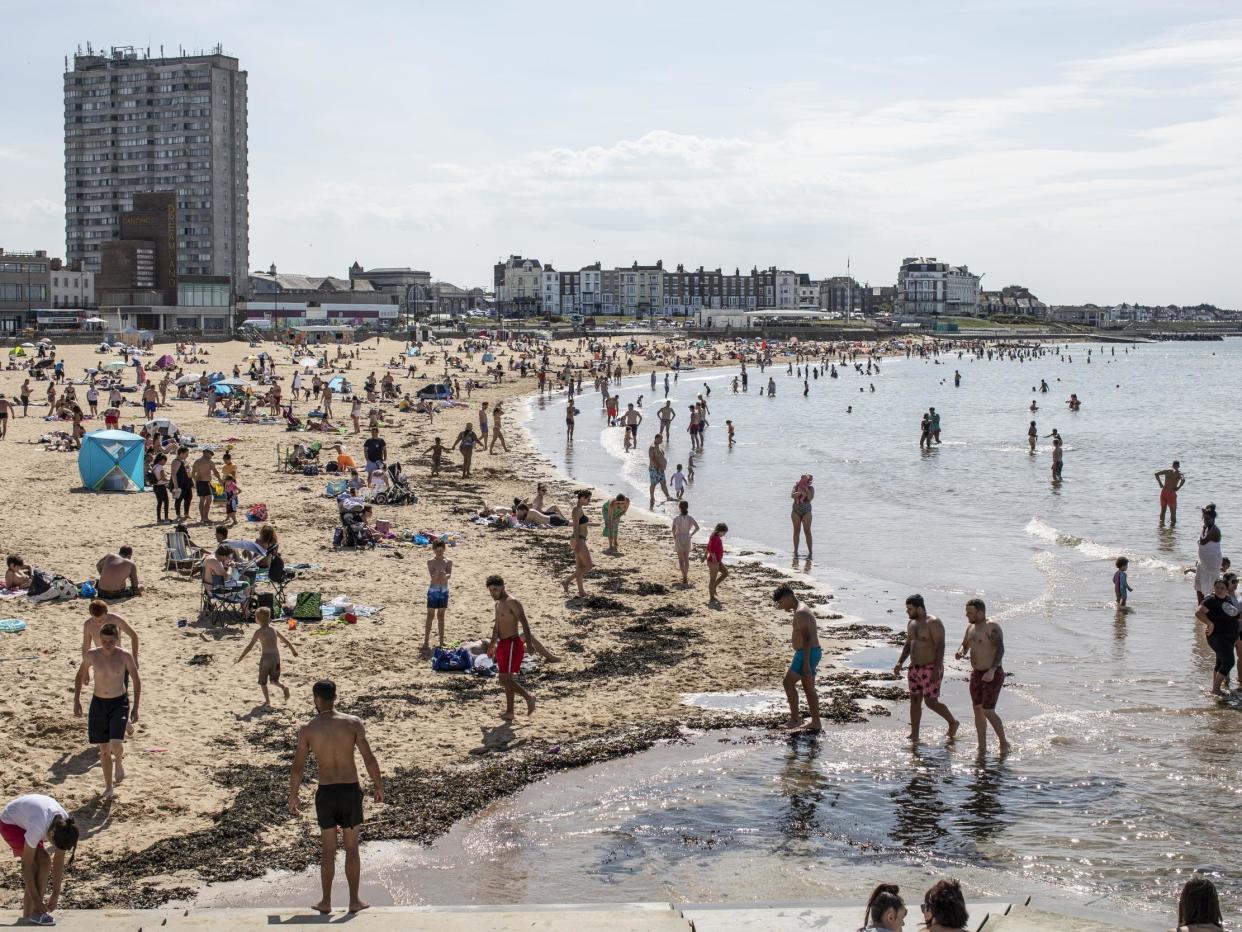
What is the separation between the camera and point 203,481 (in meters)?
19.2

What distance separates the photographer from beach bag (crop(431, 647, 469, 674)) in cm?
1230

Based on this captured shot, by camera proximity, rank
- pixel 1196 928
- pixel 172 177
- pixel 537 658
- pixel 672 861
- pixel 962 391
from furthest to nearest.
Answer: pixel 172 177 < pixel 962 391 < pixel 537 658 < pixel 672 861 < pixel 1196 928

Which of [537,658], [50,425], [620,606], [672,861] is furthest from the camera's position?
[50,425]

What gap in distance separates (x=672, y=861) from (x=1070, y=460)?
32.6 metres

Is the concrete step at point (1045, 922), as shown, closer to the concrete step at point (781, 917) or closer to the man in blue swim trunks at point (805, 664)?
the concrete step at point (781, 917)

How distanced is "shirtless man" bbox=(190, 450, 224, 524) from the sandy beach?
699 mm

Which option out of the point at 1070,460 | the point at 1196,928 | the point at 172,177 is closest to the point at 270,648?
the point at 1196,928

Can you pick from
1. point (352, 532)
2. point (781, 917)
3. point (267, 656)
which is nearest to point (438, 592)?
point (267, 656)

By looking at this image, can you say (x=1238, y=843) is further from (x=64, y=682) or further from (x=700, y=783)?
(x=64, y=682)

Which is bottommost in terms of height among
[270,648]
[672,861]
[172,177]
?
[672,861]

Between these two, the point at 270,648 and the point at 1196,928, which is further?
the point at 270,648

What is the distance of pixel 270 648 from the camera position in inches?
426

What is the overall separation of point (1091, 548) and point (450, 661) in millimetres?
13612

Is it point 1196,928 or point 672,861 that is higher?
point 1196,928
